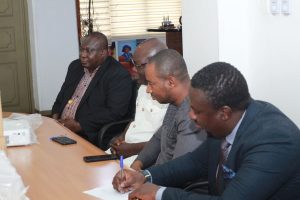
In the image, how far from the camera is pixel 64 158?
273 cm

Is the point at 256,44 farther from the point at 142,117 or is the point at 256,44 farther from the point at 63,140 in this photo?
the point at 63,140

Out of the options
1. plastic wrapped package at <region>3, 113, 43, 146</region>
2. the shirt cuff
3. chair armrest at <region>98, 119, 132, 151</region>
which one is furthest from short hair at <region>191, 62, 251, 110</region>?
chair armrest at <region>98, 119, 132, 151</region>

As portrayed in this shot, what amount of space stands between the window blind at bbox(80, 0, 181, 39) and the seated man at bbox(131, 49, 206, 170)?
5393 mm

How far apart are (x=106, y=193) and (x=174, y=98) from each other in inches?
25.5

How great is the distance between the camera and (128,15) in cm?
860

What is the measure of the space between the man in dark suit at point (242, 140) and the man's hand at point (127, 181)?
0.08 meters

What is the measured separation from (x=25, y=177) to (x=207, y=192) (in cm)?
82

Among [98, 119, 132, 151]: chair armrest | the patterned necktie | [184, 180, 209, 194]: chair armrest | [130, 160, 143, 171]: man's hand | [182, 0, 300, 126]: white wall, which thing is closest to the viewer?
the patterned necktie

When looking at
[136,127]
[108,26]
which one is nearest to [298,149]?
[136,127]

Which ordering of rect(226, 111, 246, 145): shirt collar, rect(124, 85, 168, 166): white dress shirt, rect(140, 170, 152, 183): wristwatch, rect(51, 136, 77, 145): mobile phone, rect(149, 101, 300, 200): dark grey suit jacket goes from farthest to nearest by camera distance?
rect(124, 85, 168, 166): white dress shirt → rect(51, 136, 77, 145): mobile phone → rect(140, 170, 152, 183): wristwatch → rect(226, 111, 246, 145): shirt collar → rect(149, 101, 300, 200): dark grey suit jacket

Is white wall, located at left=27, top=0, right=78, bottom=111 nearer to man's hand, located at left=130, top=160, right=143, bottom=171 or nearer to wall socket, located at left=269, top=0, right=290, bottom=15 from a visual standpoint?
wall socket, located at left=269, top=0, right=290, bottom=15

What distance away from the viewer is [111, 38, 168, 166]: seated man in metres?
3.28

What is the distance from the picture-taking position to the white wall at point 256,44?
3.37 m

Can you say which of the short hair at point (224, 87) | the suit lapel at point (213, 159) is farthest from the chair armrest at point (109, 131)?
the short hair at point (224, 87)
